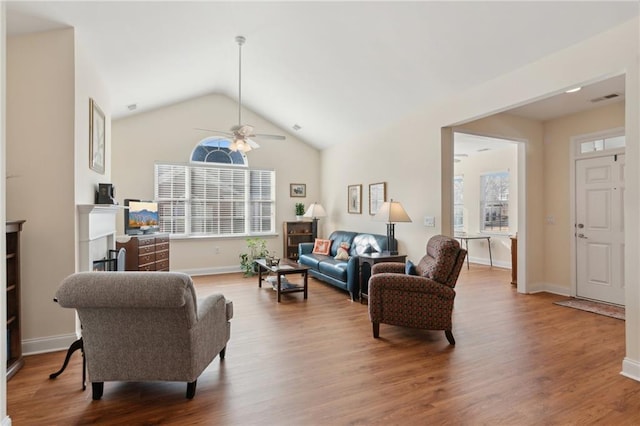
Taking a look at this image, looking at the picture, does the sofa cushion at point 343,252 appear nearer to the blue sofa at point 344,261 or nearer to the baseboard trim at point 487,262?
the blue sofa at point 344,261

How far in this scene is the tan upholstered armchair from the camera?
76.8 inches

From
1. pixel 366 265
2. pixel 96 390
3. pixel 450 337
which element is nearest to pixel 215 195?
pixel 366 265

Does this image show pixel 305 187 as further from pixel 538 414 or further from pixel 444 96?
pixel 538 414

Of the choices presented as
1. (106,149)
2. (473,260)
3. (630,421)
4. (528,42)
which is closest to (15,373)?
(106,149)

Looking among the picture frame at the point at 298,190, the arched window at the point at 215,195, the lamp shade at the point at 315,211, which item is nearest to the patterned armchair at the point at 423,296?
the lamp shade at the point at 315,211

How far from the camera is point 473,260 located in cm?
823

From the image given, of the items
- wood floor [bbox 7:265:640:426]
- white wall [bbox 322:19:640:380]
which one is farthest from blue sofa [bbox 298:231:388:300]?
wood floor [bbox 7:265:640:426]

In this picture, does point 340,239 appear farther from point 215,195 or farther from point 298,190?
point 215,195

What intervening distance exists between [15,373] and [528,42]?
5237 mm

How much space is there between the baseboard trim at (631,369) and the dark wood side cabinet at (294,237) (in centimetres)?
567

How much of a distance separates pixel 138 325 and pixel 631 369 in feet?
11.7

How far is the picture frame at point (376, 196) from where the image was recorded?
5.80 meters

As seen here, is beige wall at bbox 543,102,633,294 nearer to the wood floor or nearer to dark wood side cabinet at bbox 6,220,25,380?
the wood floor

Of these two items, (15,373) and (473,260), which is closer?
(15,373)
